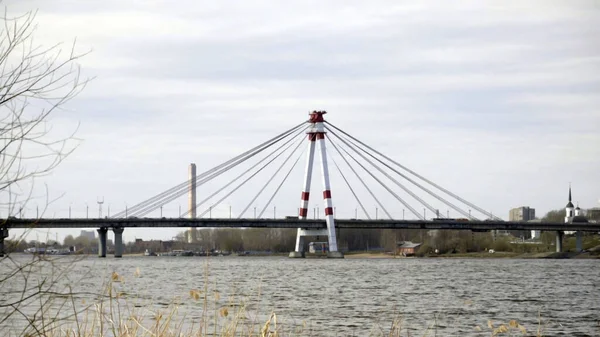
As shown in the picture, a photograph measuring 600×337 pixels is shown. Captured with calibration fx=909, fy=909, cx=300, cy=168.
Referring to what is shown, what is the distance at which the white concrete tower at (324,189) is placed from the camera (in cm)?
7219

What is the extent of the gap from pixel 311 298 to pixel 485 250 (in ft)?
263

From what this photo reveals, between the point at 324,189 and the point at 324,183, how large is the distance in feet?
2.11

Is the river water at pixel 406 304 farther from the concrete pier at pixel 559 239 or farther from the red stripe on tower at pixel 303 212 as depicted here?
the concrete pier at pixel 559 239

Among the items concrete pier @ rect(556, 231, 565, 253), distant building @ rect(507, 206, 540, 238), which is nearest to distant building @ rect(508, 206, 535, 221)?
distant building @ rect(507, 206, 540, 238)

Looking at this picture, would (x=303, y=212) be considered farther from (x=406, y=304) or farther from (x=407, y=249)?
(x=406, y=304)

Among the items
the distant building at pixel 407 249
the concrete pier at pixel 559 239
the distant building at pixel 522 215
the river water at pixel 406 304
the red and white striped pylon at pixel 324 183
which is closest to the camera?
the river water at pixel 406 304

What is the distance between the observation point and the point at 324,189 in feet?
237

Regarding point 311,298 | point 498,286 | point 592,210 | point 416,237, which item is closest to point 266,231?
point 416,237

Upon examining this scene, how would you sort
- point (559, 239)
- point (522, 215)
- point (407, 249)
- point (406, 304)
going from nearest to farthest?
point (406, 304) → point (559, 239) → point (407, 249) → point (522, 215)

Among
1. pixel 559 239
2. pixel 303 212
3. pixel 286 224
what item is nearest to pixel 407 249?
pixel 559 239

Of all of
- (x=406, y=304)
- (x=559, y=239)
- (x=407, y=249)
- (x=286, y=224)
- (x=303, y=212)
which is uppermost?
(x=303, y=212)

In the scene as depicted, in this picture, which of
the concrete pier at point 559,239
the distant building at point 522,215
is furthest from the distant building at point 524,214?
the concrete pier at point 559,239

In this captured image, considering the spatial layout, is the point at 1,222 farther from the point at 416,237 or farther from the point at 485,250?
the point at 416,237

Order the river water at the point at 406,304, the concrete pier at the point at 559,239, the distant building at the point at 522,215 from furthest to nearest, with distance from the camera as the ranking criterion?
the distant building at the point at 522,215
the concrete pier at the point at 559,239
the river water at the point at 406,304
